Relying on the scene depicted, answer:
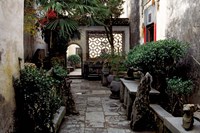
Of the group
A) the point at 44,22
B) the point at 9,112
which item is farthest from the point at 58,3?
the point at 9,112

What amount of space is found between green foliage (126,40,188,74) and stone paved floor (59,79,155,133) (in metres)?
1.20

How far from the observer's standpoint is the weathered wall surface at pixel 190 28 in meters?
4.72

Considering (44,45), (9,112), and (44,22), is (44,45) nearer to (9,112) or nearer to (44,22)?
(44,22)

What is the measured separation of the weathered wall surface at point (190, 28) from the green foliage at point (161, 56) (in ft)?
0.70

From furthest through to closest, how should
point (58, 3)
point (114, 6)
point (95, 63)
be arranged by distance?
1. point (95, 63)
2. point (114, 6)
3. point (58, 3)

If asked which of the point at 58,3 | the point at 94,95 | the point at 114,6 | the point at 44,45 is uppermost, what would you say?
the point at 114,6

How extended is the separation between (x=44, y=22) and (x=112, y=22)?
5218mm

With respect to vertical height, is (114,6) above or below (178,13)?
above

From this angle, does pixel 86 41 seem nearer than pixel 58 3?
No

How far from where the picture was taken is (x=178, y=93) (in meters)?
4.87

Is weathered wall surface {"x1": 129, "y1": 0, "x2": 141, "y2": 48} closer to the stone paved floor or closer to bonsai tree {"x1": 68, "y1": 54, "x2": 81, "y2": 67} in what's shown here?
the stone paved floor

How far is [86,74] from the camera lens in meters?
13.3

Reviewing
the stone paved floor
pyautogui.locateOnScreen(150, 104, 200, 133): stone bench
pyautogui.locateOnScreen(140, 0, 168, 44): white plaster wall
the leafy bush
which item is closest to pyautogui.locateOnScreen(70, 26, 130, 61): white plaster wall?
the stone paved floor

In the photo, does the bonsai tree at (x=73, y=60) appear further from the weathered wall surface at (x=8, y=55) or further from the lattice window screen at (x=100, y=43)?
the weathered wall surface at (x=8, y=55)
